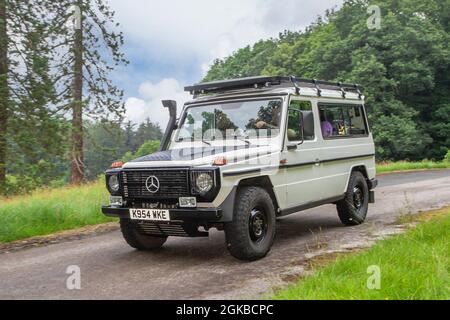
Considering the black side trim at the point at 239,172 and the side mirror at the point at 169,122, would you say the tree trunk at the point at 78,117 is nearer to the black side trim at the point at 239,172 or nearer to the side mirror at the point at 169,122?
the side mirror at the point at 169,122

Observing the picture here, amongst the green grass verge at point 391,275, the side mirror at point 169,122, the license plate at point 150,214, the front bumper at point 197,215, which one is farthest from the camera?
the side mirror at point 169,122

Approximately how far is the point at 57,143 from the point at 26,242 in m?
6.31

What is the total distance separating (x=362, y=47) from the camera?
3706cm

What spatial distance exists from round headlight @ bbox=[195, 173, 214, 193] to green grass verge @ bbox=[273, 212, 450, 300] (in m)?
1.49

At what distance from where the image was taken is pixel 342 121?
785 cm

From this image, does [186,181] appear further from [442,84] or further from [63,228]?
[442,84]

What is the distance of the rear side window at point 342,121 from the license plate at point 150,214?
10.2 feet

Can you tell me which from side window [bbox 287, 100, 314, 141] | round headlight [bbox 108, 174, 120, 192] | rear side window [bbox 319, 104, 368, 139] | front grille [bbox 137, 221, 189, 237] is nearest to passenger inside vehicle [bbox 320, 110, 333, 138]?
rear side window [bbox 319, 104, 368, 139]

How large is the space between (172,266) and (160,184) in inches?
40.5

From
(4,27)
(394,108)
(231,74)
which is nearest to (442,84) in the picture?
(394,108)

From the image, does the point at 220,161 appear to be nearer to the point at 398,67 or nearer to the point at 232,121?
the point at 232,121

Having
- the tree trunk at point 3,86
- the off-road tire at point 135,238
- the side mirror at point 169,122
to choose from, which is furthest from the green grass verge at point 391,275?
the tree trunk at point 3,86

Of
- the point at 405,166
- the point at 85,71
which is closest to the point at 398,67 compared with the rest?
the point at 405,166

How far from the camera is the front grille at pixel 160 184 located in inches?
206
